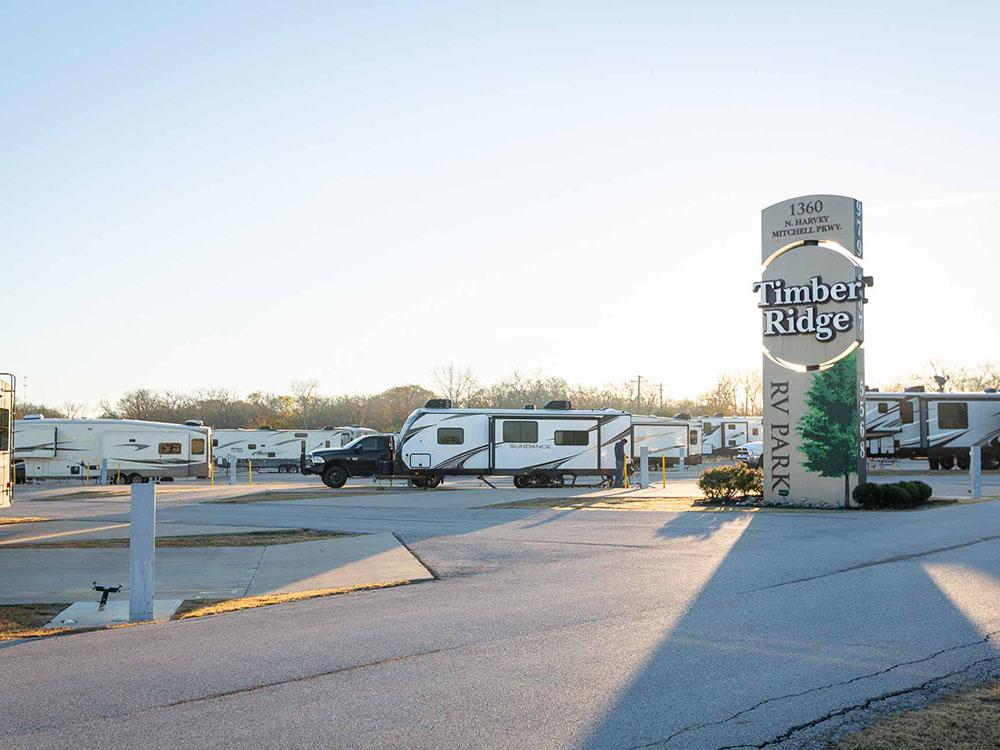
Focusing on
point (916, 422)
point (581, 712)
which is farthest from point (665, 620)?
point (916, 422)

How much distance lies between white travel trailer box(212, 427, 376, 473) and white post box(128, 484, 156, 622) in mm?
45249

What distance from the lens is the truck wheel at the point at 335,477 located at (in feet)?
114

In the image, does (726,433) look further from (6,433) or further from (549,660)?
(549,660)

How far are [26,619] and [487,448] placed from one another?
2565 centimetres

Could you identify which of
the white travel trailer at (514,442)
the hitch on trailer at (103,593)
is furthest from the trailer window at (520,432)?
the hitch on trailer at (103,593)

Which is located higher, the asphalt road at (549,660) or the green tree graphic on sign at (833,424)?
the green tree graphic on sign at (833,424)

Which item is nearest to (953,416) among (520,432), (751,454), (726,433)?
(751,454)

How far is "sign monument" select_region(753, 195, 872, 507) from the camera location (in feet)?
73.2

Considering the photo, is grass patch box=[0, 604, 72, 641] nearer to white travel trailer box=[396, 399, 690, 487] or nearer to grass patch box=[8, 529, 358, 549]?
grass patch box=[8, 529, 358, 549]

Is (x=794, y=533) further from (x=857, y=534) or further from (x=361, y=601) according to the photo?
(x=361, y=601)

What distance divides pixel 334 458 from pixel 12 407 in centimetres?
1701

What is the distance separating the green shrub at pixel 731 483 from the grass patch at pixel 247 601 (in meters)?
14.4

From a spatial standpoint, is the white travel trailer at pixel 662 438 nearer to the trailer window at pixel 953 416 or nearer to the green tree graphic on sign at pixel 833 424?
the trailer window at pixel 953 416

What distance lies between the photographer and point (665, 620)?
8.43m
